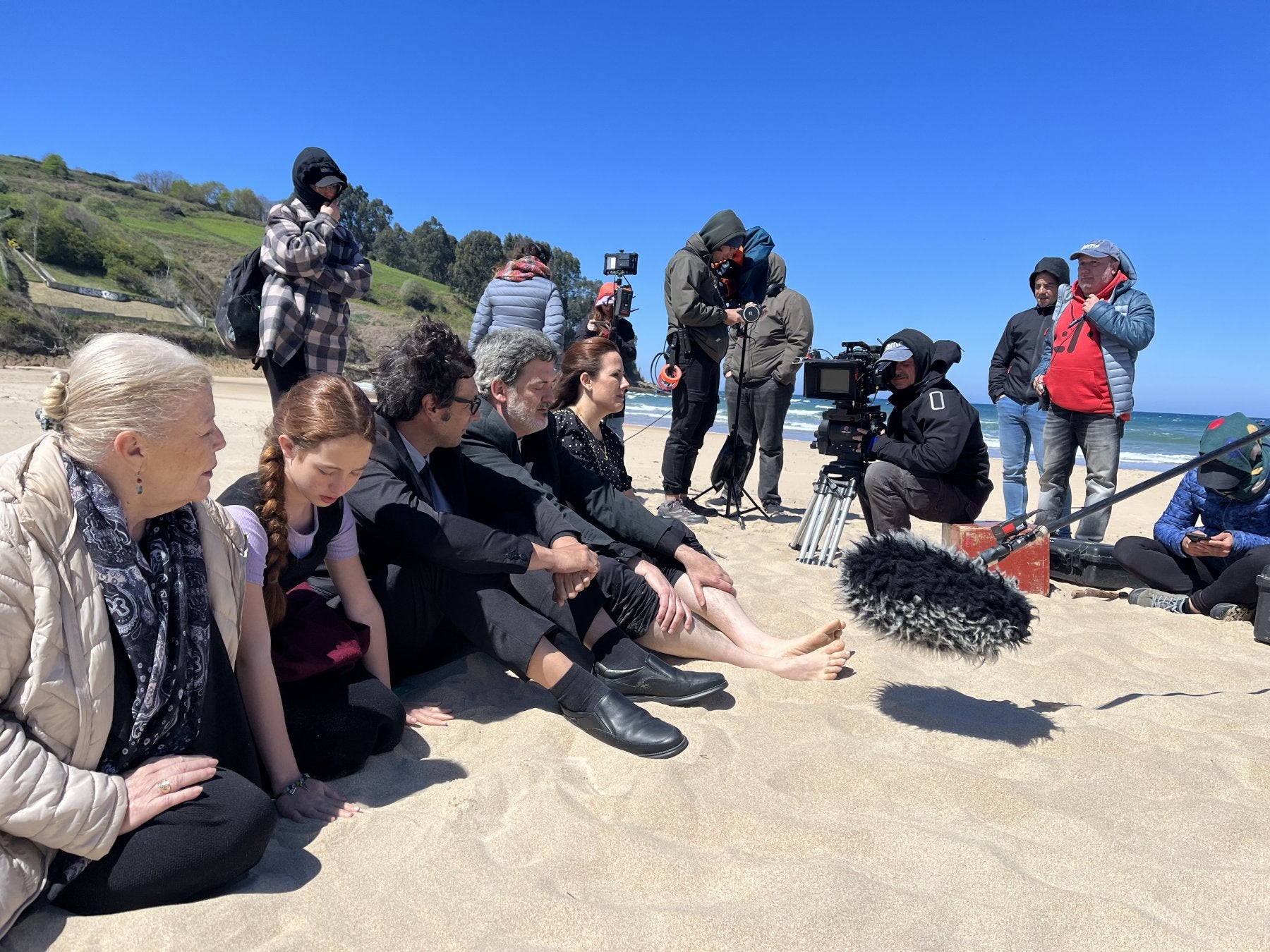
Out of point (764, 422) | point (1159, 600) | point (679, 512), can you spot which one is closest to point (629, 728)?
point (1159, 600)

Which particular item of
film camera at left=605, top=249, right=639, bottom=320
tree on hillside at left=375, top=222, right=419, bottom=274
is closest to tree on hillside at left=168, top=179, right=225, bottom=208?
tree on hillside at left=375, top=222, right=419, bottom=274

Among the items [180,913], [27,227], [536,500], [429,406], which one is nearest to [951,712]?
[536,500]

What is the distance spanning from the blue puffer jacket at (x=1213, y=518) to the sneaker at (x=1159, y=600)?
0.75ft

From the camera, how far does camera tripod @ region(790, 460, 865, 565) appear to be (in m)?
4.73

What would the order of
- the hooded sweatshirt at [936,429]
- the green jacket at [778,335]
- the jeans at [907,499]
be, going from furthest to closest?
the green jacket at [778,335]
the jeans at [907,499]
the hooded sweatshirt at [936,429]

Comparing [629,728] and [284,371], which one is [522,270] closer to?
[284,371]

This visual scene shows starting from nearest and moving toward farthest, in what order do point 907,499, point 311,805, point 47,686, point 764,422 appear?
point 47,686 → point 311,805 → point 907,499 → point 764,422

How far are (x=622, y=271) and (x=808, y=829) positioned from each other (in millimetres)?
4929

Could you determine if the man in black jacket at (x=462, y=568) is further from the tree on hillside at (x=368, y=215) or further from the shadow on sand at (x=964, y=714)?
the tree on hillside at (x=368, y=215)

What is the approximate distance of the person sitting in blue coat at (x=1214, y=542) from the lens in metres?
3.78

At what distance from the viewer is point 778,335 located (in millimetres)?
6668

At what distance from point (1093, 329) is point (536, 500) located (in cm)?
363

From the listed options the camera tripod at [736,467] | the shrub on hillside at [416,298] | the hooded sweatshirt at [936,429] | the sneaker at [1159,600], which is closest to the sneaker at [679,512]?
the camera tripod at [736,467]

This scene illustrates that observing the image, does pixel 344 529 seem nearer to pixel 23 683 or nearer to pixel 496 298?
pixel 23 683
